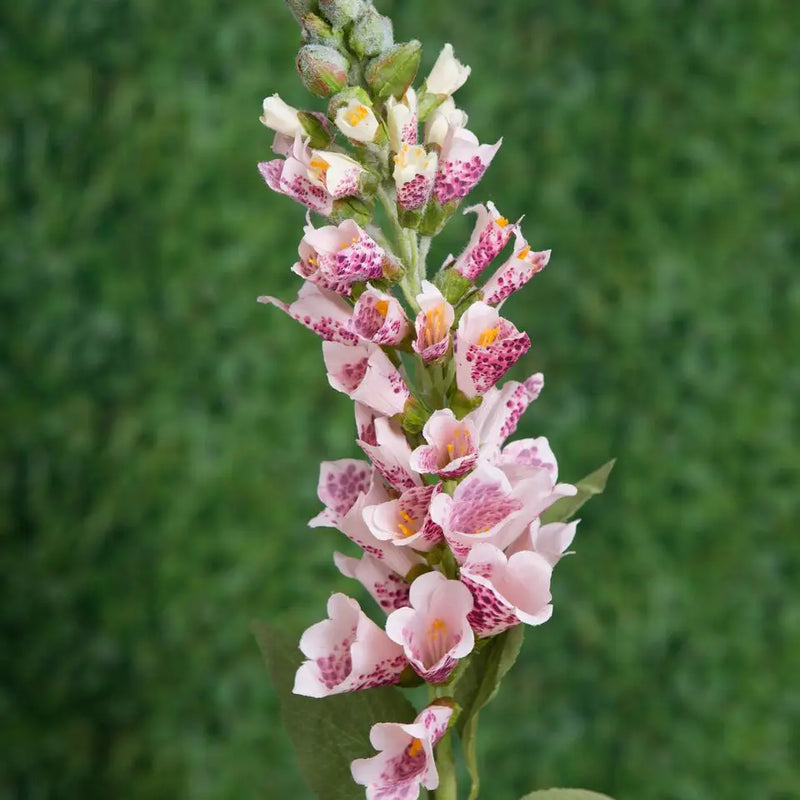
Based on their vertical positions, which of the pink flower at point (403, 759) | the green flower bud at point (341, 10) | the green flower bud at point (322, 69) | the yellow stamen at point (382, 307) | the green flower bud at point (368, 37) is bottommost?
the pink flower at point (403, 759)

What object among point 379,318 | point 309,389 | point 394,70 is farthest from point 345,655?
point 309,389

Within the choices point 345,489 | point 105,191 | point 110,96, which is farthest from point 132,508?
point 345,489

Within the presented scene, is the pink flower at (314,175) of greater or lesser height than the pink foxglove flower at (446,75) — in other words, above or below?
below

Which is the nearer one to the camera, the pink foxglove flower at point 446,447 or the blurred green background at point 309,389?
the pink foxglove flower at point 446,447

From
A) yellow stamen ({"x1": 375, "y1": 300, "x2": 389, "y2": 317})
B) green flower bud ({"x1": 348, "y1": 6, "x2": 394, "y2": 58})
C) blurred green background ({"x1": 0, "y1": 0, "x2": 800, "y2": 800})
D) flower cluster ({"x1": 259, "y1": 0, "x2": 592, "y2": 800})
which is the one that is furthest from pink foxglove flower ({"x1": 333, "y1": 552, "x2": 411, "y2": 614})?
blurred green background ({"x1": 0, "y1": 0, "x2": 800, "y2": 800})

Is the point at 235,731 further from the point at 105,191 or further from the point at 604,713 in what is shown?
the point at 105,191

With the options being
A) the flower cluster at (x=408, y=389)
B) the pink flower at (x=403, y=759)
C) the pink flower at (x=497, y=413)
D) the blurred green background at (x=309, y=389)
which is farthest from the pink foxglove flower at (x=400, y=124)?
the blurred green background at (x=309, y=389)

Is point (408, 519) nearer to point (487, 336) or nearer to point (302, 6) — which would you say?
point (487, 336)

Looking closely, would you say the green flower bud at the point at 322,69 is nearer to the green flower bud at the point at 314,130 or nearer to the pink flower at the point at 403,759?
the green flower bud at the point at 314,130
